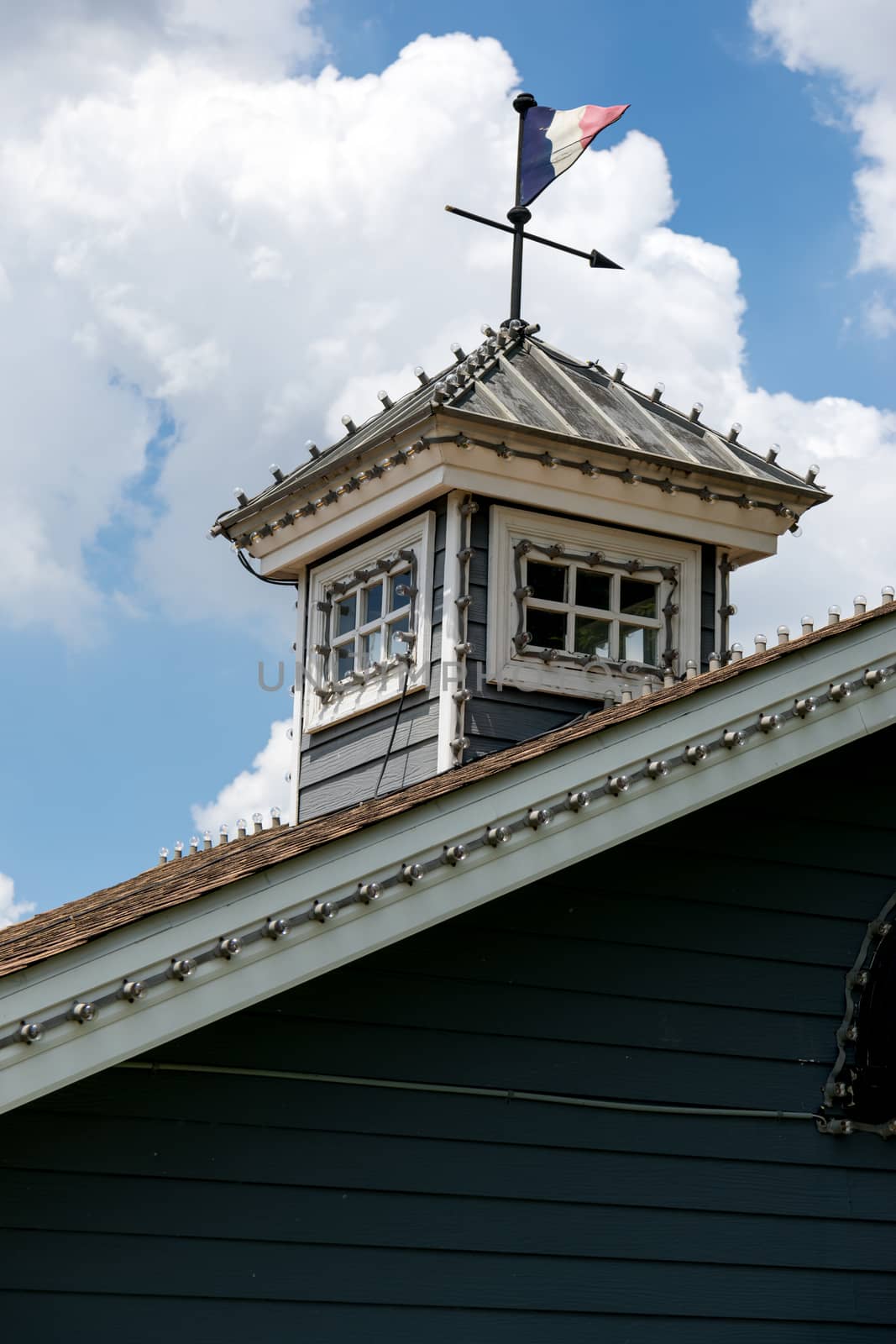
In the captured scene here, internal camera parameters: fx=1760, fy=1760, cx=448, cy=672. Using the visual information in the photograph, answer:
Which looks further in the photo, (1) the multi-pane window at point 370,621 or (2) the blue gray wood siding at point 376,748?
(1) the multi-pane window at point 370,621

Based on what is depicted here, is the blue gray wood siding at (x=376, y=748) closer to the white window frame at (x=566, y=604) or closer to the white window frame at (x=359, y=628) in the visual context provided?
the white window frame at (x=359, y=628)

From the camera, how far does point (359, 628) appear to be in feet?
31.9

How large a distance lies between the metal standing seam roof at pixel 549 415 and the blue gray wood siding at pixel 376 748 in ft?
1.94

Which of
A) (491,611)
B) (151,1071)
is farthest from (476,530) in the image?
(151,1071)

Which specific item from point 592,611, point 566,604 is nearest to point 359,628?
point 566,604

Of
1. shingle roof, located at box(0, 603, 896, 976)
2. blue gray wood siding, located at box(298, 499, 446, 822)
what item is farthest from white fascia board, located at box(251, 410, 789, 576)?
shingle roof, located at box(0, 603, 896, 976)

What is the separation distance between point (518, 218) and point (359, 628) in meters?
2.95

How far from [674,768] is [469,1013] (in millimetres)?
1123

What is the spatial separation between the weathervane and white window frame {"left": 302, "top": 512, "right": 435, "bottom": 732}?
213 centimetres

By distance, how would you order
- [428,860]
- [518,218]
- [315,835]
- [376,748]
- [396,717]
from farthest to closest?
1. [518,218]
2. [376,748]
3. [396,717]
4. [315,835]
5. [428,860]

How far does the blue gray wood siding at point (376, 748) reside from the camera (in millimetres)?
8945

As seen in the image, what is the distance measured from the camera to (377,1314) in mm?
5688

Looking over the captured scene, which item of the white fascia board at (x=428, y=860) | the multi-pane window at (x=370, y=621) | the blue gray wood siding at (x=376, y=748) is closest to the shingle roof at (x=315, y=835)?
the white fascia board at (x=428, y=860)

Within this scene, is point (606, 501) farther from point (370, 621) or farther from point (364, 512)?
point (370, 621)
